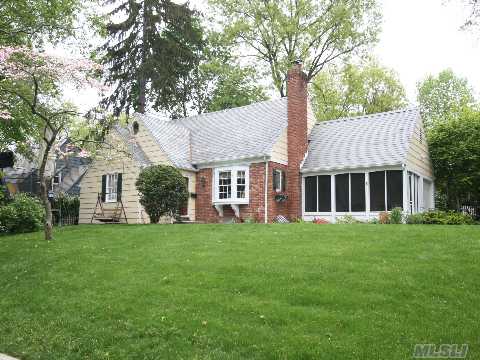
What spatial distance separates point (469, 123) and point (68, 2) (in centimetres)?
1902

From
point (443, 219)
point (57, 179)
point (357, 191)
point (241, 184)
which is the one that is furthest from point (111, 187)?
point (443, 219)

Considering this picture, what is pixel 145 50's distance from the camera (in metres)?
31.5

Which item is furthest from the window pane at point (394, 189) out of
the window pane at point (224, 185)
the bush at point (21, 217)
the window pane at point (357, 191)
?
the bush at point (21, 217)

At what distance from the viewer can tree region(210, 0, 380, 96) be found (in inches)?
1267

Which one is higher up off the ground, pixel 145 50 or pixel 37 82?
pixel 145 50

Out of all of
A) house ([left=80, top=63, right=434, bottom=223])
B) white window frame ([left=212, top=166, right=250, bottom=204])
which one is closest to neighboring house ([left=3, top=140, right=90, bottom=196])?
house ([left=80, top=63, right=434, bottom=223])

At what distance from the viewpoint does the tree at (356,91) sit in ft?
122

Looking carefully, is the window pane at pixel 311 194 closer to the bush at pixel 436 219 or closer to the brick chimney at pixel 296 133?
the brick chimney at pixel 296 133

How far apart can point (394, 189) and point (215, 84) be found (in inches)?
854

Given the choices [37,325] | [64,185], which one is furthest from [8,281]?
[64,185]

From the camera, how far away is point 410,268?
25.7 ft

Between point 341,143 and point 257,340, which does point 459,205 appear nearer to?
point 341,143

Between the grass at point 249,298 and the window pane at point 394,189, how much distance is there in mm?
6556

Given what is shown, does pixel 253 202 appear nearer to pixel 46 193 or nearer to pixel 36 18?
pixel 46 193
